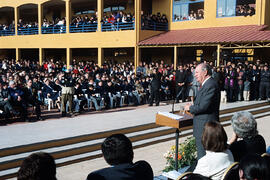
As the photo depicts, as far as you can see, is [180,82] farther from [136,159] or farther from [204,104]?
[204,104]

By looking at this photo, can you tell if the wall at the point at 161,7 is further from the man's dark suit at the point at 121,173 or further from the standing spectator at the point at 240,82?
the man's dark suit at the point at 121,173

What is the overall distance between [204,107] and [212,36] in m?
15.9

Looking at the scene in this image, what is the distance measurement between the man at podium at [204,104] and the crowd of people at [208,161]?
62 cm

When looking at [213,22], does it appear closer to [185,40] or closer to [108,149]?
[185,40]

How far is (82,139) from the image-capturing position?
807 centimetres

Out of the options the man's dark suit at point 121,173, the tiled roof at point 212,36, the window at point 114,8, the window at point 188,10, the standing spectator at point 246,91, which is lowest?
the standing spectator at point 246,91

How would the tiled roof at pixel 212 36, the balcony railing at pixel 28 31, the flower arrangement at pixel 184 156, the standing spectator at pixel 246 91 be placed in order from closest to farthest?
the flower arrangement at pixel 184 156, the standing spectator at pixel 246 91, the tiled roof at pixel 212 36, the balcony railing at pixel 28 31

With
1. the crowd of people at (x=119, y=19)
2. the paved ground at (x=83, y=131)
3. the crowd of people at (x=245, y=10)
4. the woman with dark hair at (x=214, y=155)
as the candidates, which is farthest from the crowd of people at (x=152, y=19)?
the woman with dark hair at (x=214, y=155)

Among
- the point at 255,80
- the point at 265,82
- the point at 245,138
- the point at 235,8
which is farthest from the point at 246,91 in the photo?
the point at 245,138

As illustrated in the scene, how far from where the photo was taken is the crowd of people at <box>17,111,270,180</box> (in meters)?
2.33

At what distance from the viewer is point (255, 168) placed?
273 cm

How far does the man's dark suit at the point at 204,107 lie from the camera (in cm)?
455

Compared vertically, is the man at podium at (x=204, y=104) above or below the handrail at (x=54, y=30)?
below

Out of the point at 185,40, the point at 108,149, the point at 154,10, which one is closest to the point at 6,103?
the point at 108,149
